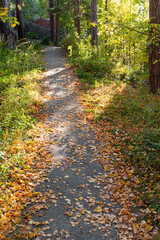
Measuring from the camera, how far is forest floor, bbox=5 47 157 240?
142 inches

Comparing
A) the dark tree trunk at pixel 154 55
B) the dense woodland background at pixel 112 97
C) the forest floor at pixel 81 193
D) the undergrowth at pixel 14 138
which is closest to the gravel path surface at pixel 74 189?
the forest floor at pixel 81 193

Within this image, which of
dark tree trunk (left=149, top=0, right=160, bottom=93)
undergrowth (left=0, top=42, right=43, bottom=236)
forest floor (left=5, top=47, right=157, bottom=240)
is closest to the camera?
forest floor (left=5, top=47, right=157, bottom=240)

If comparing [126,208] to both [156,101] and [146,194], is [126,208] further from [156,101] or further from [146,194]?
[156,101]

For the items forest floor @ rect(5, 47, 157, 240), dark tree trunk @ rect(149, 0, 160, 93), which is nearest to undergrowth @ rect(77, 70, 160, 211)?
forest floor @ rect(5, 47, 157, 240)

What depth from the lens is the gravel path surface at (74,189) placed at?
3.63m

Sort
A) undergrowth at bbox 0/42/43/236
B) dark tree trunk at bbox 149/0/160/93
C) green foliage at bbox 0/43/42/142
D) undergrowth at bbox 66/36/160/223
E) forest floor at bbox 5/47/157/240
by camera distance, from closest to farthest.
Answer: forest floor at bbox 5/47/157/240
undergrowth at bbox 0/42/43/236
undergrowth at bbox 66/36/160/223
green foliage at bbox 0/43/42/142
dark tree trunk at bbox 149/0/160/93

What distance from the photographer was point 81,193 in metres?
4.50

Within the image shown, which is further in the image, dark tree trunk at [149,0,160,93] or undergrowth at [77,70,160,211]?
dark tree trunk at [149,0,160,93]

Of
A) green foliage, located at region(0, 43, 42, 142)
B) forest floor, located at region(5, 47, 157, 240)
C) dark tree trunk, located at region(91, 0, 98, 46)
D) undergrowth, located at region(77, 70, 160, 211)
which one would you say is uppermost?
dark tree trunk, located at region(91, 0, 98, 46)

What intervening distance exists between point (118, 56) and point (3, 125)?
1293 cm

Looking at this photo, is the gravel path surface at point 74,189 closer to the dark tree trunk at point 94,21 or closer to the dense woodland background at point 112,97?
the dense woodland background at point 112,97

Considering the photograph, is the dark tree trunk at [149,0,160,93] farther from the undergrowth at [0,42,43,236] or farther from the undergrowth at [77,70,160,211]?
the undergrowth at [0,42,43,236]

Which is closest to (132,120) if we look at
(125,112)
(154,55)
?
(125,112)

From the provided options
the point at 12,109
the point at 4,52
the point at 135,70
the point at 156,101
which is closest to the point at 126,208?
the point at 12,109
